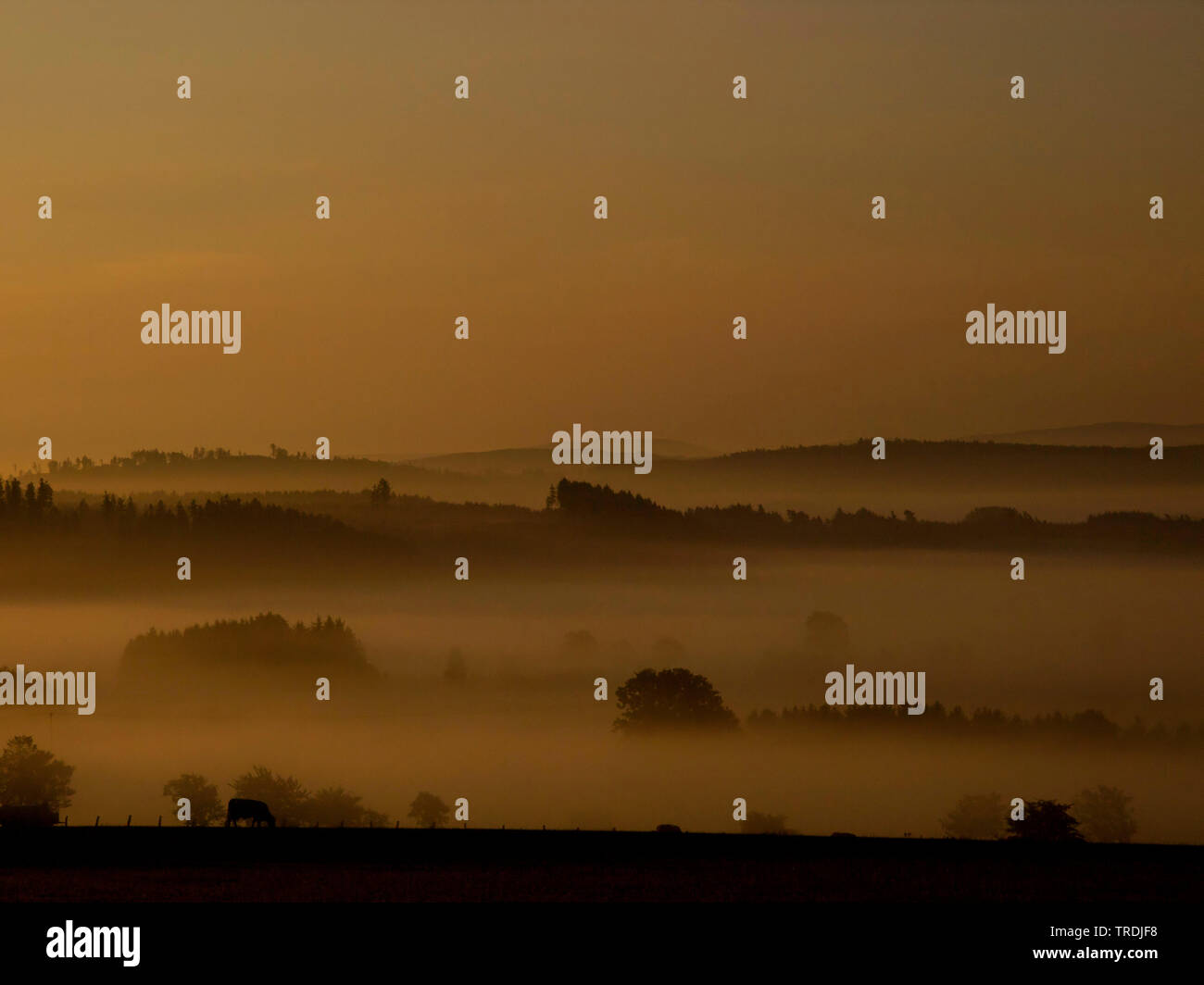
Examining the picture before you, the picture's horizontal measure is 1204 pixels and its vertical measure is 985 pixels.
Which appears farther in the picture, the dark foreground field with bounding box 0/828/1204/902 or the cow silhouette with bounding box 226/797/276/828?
the cow silhouette with bounding box 226/797/276/828

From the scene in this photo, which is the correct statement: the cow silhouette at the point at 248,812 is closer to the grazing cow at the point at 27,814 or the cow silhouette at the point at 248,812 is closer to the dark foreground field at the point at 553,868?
the grazing cow at the point at 27,814

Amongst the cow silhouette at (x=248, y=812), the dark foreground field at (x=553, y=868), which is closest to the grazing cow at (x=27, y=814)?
the cow silhouette at (x=248, y=812)

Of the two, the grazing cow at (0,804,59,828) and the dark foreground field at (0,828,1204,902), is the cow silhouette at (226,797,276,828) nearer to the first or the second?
the grazing cow at (0,804,59,828)

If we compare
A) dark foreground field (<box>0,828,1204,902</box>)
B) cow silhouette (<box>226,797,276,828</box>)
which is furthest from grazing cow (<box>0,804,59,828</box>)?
dark foreground field (<box>0,828,1204,902</box>)
